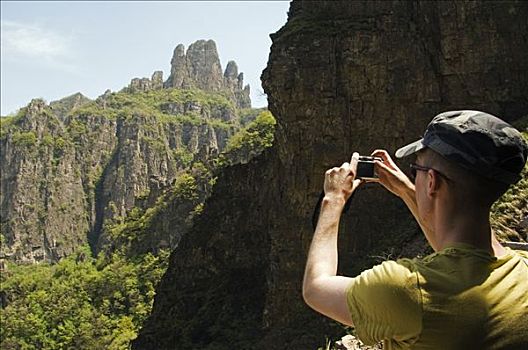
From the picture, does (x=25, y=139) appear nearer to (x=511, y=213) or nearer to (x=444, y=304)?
(x=511, y=213)

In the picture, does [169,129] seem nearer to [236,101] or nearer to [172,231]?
[236,101]

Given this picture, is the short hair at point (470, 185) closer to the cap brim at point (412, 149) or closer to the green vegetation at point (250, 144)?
the cap brim at point (412, 149)

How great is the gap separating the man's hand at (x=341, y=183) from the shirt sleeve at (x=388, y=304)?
14.5 inches

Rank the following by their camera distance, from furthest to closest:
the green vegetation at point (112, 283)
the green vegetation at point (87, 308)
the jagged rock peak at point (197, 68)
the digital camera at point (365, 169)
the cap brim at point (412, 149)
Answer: the jagged rock peak at point (197, 68), the green vegetation at point (112, 283), the green vegetation at point (87, 308), the digital camera at point (365, 169), the cap brim at point (412, 149)

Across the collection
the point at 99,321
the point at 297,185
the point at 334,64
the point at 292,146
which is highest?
the point at 334,64

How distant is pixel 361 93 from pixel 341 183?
1659 cm

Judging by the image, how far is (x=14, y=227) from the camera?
87.8m

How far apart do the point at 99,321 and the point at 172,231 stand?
9495 millimetres

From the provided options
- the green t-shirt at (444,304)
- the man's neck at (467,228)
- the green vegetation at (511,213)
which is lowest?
the green vegetation at (511,213)

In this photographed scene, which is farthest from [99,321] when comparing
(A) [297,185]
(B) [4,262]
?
(B) [4,262]

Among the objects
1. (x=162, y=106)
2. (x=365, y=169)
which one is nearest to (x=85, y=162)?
(x=162, y=106)

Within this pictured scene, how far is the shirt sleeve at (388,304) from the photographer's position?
1.57 meters

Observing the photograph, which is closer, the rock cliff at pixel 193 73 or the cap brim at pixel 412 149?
the cap brim at pixel 412 149

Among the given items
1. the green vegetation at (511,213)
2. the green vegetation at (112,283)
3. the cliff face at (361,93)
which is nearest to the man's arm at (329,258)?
the green vegetation at (511,213)
